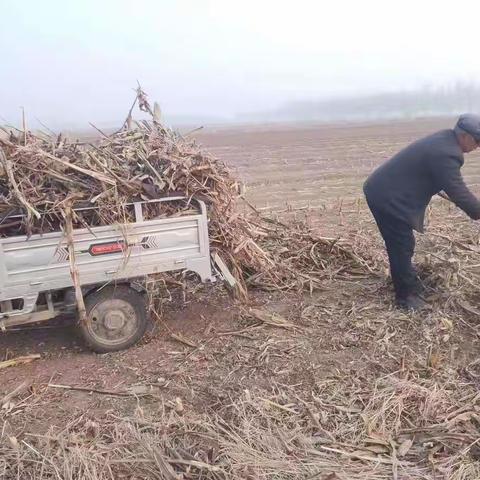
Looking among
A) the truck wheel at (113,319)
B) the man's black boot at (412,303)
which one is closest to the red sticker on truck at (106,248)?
the truck wheel at (113,319)

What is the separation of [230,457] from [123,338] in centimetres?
187

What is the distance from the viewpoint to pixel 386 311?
544cm

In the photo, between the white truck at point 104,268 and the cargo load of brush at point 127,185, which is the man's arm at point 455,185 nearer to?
the cargo load of brush at point 127,185

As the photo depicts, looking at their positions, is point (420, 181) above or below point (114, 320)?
above

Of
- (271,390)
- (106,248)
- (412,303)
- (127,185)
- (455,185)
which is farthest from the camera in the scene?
(412,303)

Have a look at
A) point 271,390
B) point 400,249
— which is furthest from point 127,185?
point 400,249

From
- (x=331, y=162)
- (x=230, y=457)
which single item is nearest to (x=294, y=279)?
(x=230, y=457)

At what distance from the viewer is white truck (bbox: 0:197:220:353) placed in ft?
14.7

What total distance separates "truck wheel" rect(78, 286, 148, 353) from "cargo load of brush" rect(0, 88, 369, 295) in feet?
2.02

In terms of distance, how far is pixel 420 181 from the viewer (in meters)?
5.26

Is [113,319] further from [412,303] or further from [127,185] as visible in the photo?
[412,303]

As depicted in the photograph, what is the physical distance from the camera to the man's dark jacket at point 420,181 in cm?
500

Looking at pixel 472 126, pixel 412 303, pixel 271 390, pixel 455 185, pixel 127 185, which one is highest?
pixel 472 126

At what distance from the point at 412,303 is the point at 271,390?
1.87 metres
